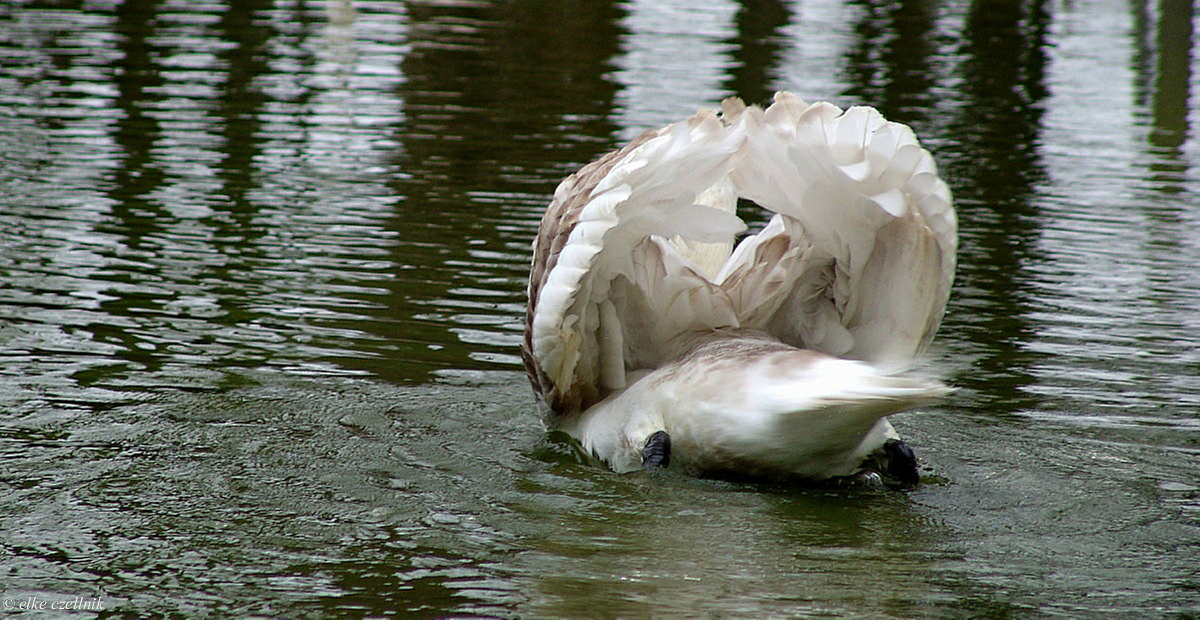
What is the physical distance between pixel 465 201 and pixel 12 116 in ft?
14.1

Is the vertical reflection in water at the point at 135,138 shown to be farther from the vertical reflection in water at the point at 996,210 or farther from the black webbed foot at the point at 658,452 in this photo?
the vertical reflection in water at the point at 996,210

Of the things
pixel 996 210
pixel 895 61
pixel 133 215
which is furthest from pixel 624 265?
pixel 895 61

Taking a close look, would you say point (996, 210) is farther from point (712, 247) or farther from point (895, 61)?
point (895, 61)

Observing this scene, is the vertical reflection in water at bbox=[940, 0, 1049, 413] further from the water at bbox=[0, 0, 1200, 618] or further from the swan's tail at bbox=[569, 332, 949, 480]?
the swan's tail at bbox=[569, 332, 949, 480]

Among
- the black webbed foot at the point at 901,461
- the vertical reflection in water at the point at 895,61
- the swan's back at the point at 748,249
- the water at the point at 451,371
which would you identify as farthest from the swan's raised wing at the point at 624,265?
the vertical reflection in water at the point at 895,61

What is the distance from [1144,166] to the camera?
11773mm

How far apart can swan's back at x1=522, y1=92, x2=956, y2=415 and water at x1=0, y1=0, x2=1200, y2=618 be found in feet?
1.06

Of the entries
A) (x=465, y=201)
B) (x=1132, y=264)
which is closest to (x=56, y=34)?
(x=465, y=201)

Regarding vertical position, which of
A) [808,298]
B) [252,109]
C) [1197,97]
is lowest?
[1197,97]

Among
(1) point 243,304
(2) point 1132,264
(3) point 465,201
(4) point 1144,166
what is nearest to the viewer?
(1) point 243,304

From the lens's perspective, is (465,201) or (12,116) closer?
(465,201)

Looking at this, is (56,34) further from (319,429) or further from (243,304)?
(319,429)

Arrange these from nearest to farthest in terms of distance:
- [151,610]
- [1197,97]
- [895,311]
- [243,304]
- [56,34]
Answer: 1. [151,610]
2. [895,311]
3. [243,304]
4. [1197,97]
5. [56,34]

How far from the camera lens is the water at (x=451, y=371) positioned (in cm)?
416
